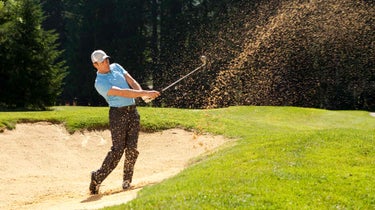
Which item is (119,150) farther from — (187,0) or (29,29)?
(187,0)

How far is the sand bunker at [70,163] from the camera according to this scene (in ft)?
31.4

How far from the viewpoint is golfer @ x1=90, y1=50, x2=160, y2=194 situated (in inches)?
354

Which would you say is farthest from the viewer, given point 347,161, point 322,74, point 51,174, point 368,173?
point 322,74

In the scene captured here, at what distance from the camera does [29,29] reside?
25.6 meters

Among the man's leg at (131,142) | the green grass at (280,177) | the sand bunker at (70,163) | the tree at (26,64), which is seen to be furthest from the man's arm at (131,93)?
the tree at (26,64)

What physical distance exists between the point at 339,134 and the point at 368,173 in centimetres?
344

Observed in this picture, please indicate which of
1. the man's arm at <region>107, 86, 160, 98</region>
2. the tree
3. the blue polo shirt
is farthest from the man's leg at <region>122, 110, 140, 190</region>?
the tree

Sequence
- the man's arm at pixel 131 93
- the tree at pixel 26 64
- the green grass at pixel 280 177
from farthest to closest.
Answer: the tree at pixel 26 64 < the man's arm at pixel 131 93 < the green grass at pixel 280 177

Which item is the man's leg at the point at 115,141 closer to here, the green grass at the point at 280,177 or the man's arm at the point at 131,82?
the man's arm at the point at 131,82

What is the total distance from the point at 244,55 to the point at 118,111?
1132 inches

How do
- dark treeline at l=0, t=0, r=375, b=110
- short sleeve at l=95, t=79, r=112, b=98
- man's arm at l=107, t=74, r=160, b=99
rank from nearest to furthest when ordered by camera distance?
man's arm at l=107, t=74, r=160, b=99 < short sleeve at l=95, t=79, r=112, b=98 < dark treeline at l=0, t=0, r=375, b=110

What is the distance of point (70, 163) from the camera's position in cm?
1316

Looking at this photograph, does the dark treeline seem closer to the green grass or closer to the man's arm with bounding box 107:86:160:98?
the green grass

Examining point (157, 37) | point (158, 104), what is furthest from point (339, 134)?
→ point (157, 37)
